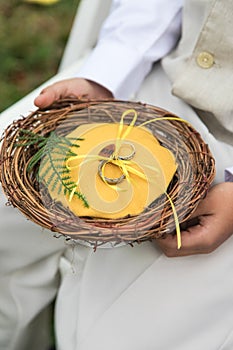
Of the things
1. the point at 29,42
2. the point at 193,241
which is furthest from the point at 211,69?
the point at 29,42

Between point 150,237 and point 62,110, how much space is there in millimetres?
268

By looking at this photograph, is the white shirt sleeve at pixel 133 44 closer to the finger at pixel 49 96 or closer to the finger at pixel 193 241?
the finger at pixel 49 96

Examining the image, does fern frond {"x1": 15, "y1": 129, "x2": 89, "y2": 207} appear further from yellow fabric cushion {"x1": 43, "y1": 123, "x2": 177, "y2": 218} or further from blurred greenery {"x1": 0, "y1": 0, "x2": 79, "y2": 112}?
blurred greenery {"x1": 0, "y1": 0, "x2": 79, "y2": 112}

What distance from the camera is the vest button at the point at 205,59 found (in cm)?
96

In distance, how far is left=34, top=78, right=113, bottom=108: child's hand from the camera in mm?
955

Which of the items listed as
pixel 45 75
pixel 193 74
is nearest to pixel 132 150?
pixel 193 74

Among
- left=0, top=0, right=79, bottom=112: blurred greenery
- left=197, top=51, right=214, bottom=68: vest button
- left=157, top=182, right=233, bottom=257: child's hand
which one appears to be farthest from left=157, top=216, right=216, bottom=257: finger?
left=0, top=0, right=79, bottom=112: blurred greenery

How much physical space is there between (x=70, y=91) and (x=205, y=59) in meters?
0.22

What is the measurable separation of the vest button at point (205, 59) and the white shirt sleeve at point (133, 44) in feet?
0.40

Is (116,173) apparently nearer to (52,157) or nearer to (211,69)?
(52,157)

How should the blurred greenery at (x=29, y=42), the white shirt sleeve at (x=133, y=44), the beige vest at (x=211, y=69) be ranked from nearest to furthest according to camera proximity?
1. the beige vest at (x=211, y=69)
2. the white shirt sleeve at (x=133, y=44)
3. the blurred greenery at (x=29, y=42)

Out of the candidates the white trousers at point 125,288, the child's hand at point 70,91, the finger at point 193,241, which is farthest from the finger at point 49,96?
the finger at point 193,241

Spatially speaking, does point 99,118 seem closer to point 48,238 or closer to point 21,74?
point 48,238

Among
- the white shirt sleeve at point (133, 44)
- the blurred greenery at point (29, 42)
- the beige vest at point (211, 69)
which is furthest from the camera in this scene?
the blurred greenery at point (29, 42)
